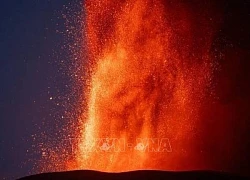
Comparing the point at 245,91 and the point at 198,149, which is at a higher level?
the point at 245,91

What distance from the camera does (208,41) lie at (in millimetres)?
30562

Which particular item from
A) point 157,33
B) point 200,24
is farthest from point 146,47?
point 200,24

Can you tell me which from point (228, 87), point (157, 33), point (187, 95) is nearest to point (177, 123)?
point (187, 95)

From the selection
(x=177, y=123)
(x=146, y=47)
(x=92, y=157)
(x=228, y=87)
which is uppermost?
(x=146, y=47)

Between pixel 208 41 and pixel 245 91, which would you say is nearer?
pixel 245 91

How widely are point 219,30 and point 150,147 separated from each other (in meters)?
8.81

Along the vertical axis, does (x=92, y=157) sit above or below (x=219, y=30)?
below

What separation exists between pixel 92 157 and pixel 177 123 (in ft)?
20.5

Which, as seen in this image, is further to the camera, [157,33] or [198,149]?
[157,33]

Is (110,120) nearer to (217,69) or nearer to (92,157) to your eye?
(92,157)

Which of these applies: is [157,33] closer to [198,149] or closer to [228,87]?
[228,87]

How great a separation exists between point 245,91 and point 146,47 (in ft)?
23.6

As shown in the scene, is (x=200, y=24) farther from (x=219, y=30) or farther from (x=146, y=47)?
(x=146, y=47)

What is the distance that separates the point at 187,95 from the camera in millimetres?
30984
